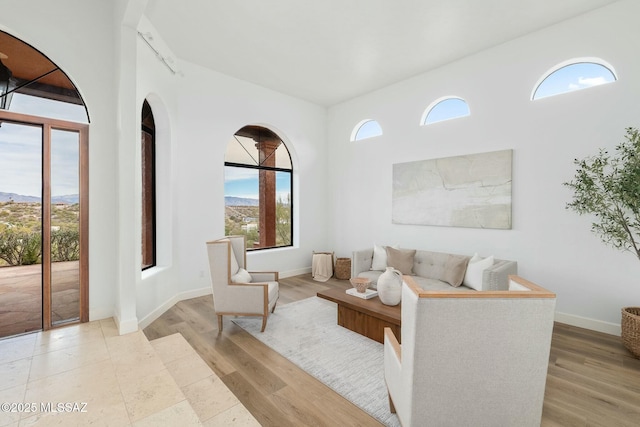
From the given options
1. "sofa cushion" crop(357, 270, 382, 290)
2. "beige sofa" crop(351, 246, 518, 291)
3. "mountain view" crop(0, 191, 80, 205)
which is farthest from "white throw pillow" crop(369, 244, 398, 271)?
"mountain view" crop(0, 191, 80, 205)

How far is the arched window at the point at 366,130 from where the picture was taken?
5.70 meters

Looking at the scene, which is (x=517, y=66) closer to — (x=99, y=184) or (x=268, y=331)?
(x=268, y=331)

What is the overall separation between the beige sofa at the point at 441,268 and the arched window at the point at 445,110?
2.20m

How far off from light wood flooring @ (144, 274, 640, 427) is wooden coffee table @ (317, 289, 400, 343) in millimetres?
915

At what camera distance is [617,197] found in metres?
2.87

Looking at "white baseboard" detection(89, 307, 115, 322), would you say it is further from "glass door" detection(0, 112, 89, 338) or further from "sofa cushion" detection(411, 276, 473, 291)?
"sofa cushion" detection(411, 276, 473, 291)

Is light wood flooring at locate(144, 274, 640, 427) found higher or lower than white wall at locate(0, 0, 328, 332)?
lower

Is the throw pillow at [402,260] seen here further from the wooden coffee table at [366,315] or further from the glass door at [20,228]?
the glass door at [20,228]

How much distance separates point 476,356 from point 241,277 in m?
2.65

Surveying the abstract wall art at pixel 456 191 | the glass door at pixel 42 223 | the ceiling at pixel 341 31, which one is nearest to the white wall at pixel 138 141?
the glass door at pixel 42 223

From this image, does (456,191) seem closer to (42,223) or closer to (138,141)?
(138,141)

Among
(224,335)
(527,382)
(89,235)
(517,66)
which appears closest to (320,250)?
(224,335)

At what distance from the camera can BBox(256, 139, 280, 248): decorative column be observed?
19.2 ft

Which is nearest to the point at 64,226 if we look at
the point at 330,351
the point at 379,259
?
the point at 330,351
